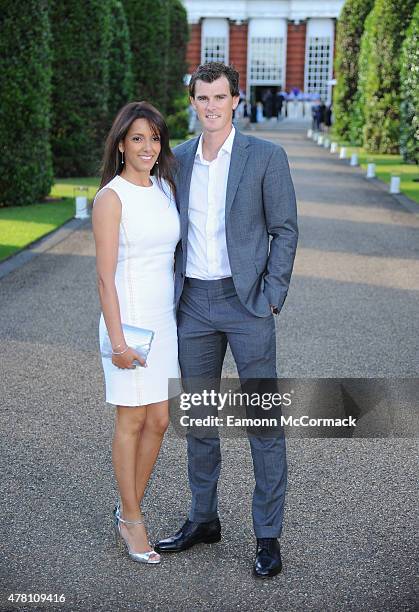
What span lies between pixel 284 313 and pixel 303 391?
111 inches

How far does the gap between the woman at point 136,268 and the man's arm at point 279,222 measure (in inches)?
14.9

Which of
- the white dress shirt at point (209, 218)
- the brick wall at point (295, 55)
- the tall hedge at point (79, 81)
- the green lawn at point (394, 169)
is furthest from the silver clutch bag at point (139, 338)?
the brick wall at point (295, 55)

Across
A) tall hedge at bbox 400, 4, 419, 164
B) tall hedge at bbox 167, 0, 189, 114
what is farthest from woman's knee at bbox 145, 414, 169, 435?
tall hedge at bbox 167, 0, 189, 114

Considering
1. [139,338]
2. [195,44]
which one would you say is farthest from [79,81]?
[195,44]

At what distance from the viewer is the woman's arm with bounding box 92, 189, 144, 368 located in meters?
3.98

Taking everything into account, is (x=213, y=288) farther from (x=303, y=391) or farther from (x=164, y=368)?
(x=303, y=391)

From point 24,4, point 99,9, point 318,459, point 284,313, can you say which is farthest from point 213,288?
point 99,9

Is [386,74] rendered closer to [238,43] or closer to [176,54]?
[176,54]

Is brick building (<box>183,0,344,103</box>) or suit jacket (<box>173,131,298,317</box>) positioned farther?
brick building (<box>183,0,344,103</box>)

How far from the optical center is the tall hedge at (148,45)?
31328 mm

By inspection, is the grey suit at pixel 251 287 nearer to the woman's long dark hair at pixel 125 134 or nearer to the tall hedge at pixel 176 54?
the woman's long dark hair at pixel 125 134

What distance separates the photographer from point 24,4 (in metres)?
17.4

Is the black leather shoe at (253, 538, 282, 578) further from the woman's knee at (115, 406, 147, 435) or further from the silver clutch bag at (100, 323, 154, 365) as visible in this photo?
the silver clutch bag at (100, 323, 154, 365)

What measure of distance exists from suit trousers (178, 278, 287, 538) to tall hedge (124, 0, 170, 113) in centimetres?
2801
